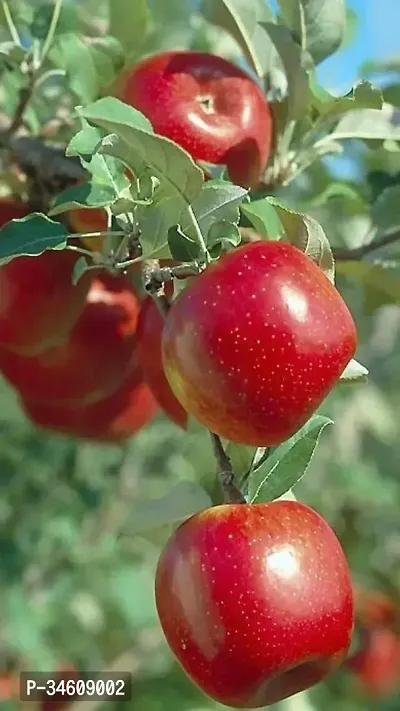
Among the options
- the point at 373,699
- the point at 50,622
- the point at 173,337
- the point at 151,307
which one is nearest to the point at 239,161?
the point at 151,307

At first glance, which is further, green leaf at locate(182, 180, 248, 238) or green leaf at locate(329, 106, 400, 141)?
→ green leaf at locate(329, 106, 400, 141)

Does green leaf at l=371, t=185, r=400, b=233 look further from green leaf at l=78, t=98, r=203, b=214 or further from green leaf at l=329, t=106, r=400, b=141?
green leaf at l=78, t=98, r=203, b=214

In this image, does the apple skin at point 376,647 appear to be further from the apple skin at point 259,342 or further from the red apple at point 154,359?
the apple skin at point 259,342

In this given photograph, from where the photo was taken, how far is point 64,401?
1123 mm

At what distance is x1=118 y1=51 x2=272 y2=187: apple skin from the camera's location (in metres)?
0.83

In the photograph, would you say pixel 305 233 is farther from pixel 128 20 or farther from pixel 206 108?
pixel 128 20

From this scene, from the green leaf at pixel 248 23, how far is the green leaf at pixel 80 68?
119 mm

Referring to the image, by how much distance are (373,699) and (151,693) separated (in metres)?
0.41

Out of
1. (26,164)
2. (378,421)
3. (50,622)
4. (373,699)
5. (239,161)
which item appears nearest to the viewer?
(239,161)

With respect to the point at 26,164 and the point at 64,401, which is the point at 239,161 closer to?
the point at 26,164

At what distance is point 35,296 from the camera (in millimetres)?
959

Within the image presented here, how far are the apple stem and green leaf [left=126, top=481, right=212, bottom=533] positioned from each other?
3.9 inches

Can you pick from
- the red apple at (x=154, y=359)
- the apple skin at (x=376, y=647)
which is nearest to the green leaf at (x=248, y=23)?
the red apple at (x=154, y=359)

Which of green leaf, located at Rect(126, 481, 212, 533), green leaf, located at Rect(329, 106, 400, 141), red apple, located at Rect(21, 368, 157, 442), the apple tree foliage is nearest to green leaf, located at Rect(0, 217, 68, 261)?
the apple tree foliage
